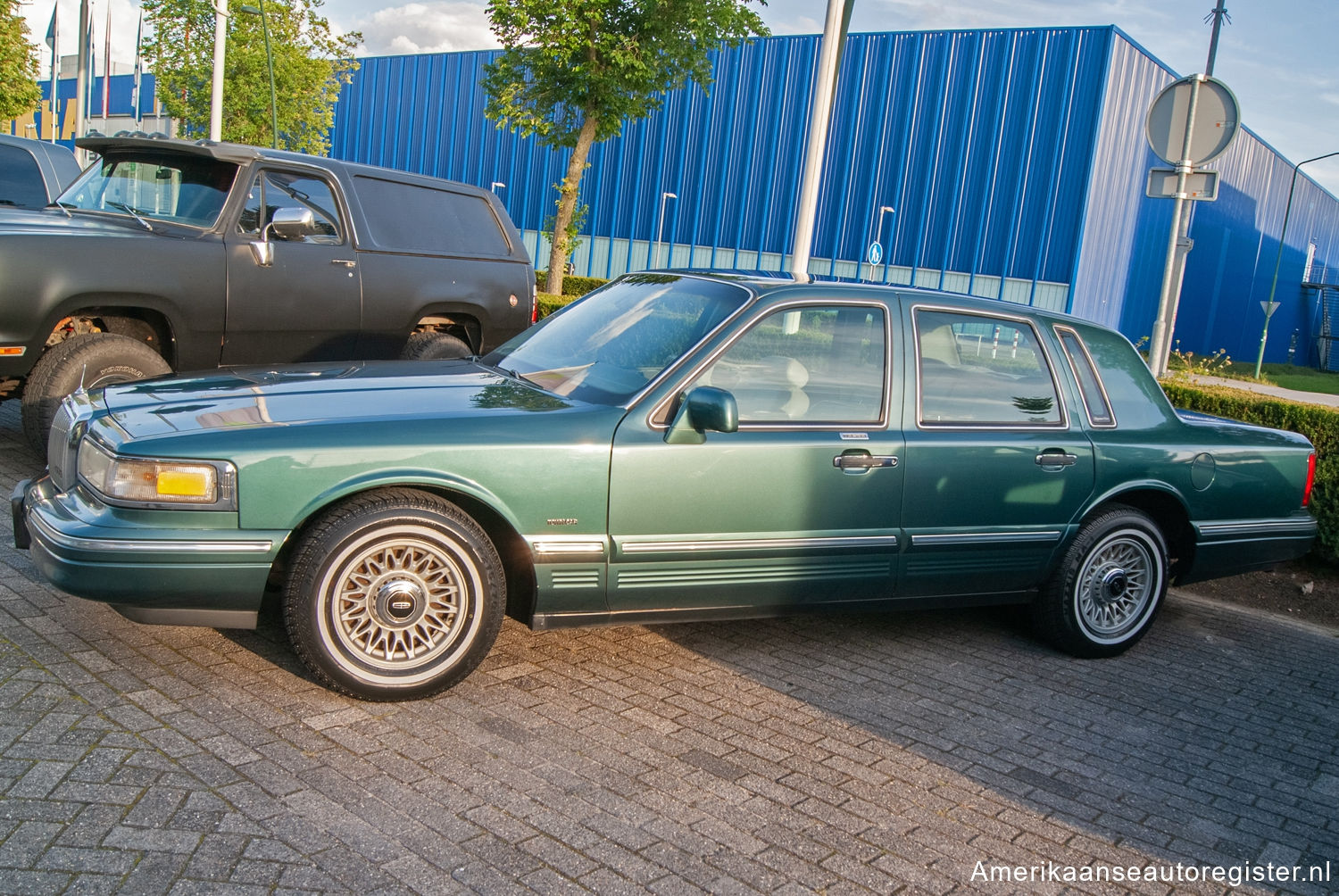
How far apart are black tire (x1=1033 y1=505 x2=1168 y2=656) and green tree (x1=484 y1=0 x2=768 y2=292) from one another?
1537 centimetres

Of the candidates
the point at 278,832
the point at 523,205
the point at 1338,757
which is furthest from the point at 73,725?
the point at 523,205

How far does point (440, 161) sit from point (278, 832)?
4300 cm

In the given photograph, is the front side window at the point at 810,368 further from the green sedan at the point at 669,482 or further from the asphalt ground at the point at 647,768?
the asphalt ground at the point at 647,768

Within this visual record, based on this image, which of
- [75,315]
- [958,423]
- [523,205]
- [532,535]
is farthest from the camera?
[523,205]

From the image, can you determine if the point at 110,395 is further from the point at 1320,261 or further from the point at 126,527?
the point at 1320,261

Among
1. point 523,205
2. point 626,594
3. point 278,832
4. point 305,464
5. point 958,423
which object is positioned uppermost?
point 523,205

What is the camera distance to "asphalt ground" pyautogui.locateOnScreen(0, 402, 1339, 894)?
2965mm

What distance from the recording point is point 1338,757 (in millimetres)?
4367

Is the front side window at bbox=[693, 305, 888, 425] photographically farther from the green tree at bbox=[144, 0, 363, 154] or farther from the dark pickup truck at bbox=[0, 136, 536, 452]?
the green tree at bbox=[144, 0, 363, 154]

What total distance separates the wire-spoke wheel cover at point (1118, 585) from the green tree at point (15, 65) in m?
20.9

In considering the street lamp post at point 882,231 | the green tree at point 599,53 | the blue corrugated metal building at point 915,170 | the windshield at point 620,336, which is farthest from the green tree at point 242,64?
the windshield at point 620,336

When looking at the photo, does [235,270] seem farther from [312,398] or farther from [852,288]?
[852,288]

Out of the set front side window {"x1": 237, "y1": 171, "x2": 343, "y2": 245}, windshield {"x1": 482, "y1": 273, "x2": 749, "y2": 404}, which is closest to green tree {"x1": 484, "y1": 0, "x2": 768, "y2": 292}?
front side window {"x1": 237, "y1": 171, "x2": 343, "y2": 245}

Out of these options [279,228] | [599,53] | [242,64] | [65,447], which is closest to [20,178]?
[279,228]
